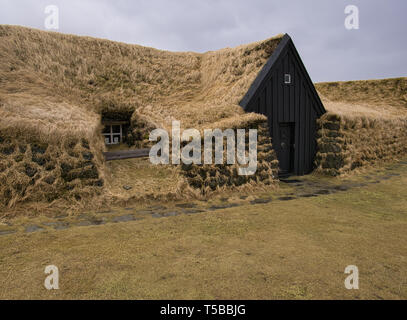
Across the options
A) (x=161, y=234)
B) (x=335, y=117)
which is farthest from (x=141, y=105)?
(x=335, y=117)

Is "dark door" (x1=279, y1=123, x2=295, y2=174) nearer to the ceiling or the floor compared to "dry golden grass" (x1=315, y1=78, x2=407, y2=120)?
nearer to the floor

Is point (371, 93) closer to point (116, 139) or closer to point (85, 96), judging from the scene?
point (116, 139)

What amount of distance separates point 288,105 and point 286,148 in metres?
1.73

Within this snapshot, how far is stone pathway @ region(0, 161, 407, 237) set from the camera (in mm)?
5539

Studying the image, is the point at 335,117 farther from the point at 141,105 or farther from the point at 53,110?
the point at 53,110

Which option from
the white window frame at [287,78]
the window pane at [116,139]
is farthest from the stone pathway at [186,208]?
the window pane at [116,139]

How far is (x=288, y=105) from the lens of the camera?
427 inches

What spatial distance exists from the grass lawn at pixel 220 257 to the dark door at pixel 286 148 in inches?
190

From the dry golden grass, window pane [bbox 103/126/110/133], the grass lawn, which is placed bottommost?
the grass lawn

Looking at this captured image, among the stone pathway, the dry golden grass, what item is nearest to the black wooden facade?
the stone pathway

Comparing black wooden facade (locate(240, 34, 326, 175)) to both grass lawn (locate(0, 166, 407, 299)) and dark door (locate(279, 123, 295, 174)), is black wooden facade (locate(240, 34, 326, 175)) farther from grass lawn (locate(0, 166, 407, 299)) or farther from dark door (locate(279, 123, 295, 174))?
grass lawn (locate(0, 166, 407, 299))

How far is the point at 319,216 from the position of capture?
6.12m

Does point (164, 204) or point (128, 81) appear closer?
point (164, 204)

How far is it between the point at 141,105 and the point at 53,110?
139 inches
